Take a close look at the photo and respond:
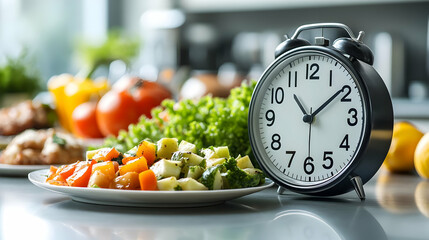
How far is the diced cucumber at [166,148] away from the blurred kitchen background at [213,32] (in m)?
3.09

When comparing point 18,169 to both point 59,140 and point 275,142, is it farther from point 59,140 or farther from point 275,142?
point 275,142

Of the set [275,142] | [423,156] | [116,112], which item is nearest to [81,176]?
[275,142]

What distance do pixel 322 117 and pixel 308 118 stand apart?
0.03 metres

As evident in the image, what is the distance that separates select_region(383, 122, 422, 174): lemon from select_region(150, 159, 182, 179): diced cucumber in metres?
0.82

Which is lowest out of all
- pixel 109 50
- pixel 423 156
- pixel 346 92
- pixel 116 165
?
pixel 109 50

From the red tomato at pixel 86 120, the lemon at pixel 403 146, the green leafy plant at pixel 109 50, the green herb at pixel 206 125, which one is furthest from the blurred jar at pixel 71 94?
the green leafy plant at pixel 109 50

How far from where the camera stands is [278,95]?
119 cm

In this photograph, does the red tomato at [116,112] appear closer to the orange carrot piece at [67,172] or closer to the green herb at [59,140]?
the green herb at [59,140]

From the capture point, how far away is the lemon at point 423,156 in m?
1.46

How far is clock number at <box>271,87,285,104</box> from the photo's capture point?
1.18m

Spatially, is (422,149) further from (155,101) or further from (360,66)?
(155,101)

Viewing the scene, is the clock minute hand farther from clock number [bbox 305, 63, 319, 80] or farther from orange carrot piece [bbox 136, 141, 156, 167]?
orange carrot piece [bbox 136, 141, 156, 167]

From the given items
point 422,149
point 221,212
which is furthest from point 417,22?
point 221,212

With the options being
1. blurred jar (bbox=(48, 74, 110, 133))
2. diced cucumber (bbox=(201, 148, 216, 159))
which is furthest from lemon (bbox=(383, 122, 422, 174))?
blurred jar (bbox=(48, 74, 110, 133))
